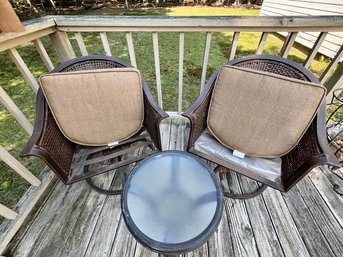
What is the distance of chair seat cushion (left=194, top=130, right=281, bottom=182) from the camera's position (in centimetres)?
125

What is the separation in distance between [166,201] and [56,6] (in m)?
13.4

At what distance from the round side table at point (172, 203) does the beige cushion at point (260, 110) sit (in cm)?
41

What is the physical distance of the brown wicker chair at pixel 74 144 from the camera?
44.1 inches

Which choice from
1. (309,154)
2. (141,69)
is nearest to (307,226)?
(309,154)

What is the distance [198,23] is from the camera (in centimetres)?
144

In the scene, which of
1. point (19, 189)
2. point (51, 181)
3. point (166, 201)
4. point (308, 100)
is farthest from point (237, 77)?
point (19, 189)

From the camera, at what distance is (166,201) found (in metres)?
1.03

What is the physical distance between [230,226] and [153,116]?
3.19 feet

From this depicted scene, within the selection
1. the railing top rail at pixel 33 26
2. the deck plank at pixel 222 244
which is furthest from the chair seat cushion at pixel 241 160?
the railing top rail at pixel 33 26

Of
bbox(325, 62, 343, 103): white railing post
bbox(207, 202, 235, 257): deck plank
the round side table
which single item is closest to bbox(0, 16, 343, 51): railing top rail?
bbox(325, 62, 343, 103): white railing post

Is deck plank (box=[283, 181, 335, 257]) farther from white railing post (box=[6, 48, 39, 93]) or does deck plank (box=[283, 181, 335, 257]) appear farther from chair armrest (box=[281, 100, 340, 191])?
white railing post (box=[6, 48, 39, 93])

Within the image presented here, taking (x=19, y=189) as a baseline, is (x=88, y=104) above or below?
above

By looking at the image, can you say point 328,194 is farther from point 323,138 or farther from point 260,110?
point 260,110

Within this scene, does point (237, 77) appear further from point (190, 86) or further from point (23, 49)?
point (23, 49)
